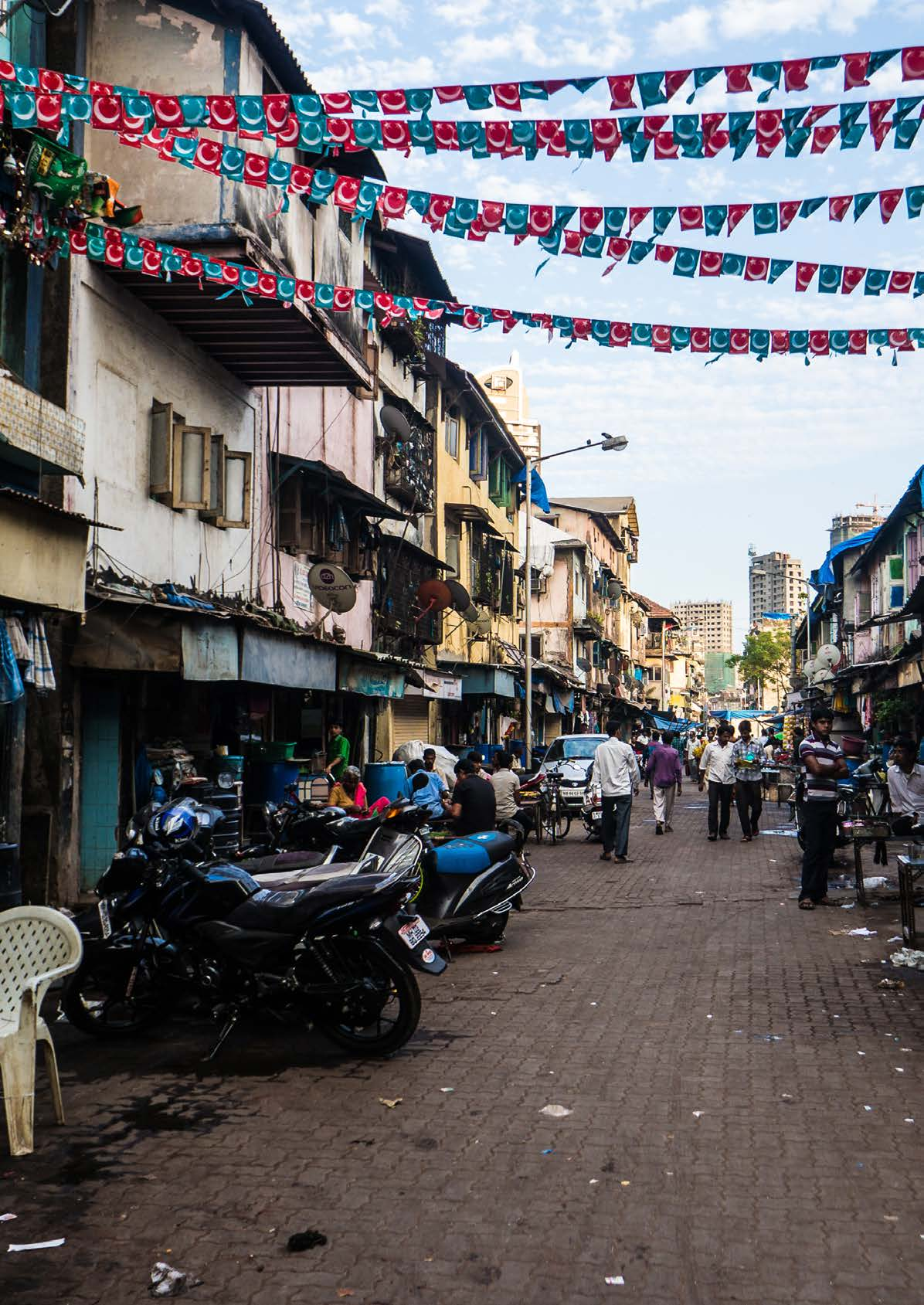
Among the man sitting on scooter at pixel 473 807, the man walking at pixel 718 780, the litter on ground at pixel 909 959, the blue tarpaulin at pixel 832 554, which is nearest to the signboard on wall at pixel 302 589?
the man sitting on scooter at pixel 473 807

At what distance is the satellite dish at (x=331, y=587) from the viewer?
1811 cm

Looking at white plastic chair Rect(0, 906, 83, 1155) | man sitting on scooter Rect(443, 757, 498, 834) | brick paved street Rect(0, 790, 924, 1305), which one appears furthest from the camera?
man sitting on scooter Rect(443, 757, 498, 834)

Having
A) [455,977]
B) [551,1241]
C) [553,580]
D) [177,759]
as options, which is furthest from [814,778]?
[553,580]

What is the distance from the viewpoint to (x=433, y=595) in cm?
2556

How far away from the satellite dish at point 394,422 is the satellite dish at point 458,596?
3.77 metres

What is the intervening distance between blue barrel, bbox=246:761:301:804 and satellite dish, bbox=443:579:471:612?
33.4ft

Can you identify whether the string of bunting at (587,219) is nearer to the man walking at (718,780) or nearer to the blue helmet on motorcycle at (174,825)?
the blue helmet on motorcycle at (174,825)

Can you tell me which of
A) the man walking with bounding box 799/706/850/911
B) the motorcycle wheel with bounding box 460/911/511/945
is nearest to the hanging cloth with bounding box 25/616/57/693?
the motorcycle wheel with bounding box 460/911/511/945

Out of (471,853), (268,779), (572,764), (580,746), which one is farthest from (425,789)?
(580,746)

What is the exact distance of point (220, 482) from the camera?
14.9m

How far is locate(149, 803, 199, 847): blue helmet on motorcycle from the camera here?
293 inches

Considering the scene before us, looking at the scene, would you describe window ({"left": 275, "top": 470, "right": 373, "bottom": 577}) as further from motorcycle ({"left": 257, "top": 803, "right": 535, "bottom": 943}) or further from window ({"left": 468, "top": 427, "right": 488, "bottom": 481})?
window ({"left": 468, "top": 427, "right": 488, "bottom": 481})

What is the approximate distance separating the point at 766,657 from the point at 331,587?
252 ft

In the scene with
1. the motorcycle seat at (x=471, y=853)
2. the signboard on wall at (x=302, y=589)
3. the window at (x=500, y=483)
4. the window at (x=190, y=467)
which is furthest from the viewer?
the window at (x=500, y=483)
